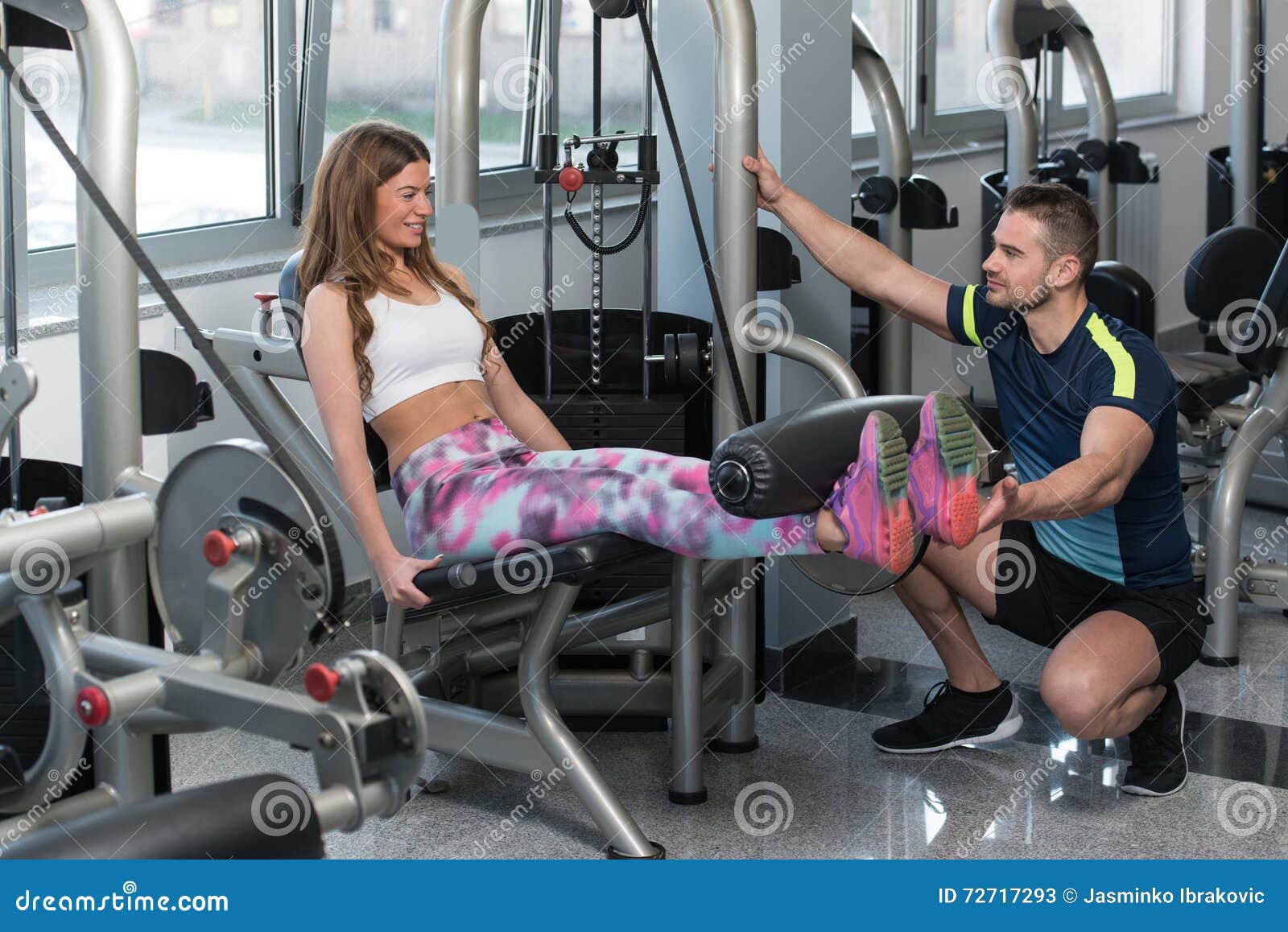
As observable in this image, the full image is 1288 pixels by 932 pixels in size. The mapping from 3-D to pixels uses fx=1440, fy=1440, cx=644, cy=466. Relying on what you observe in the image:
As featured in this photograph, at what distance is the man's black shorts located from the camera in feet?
7.91

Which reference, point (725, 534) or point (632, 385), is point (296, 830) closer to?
point (725, 534)

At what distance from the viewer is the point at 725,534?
210 centimetres

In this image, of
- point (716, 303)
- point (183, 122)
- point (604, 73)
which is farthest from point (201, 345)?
point (604, 73)

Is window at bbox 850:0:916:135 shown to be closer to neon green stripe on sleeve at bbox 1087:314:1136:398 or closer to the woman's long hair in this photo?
neon green stripe on sleeve at bbox 1087:314:1136:398

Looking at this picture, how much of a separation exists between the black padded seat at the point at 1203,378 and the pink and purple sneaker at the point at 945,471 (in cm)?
173

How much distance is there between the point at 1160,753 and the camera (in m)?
2.49

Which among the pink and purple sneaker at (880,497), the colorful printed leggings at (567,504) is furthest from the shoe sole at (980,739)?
the pink and purple sneaker at (880,497)

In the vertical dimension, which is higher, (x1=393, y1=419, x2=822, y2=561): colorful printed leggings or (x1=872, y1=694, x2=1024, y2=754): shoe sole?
(x1=393, y1=419, x2=822, y2=561): colorful printed leggings

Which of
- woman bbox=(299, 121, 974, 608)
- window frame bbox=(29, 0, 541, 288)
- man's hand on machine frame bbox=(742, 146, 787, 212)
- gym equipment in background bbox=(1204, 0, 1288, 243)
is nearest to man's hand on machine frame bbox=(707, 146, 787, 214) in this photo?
man's hand on machine frame bbox=(742, 146, 787, 212)

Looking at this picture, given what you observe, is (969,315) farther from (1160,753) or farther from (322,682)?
(322,682)

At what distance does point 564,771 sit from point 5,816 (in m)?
0.83

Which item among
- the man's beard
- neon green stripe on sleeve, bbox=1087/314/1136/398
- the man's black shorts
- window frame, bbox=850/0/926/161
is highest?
window frame, bbox=850/0/926/161

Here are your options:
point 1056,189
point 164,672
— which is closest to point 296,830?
point 164,672

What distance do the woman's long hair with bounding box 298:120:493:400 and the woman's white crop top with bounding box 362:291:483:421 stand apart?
2 centimetres
